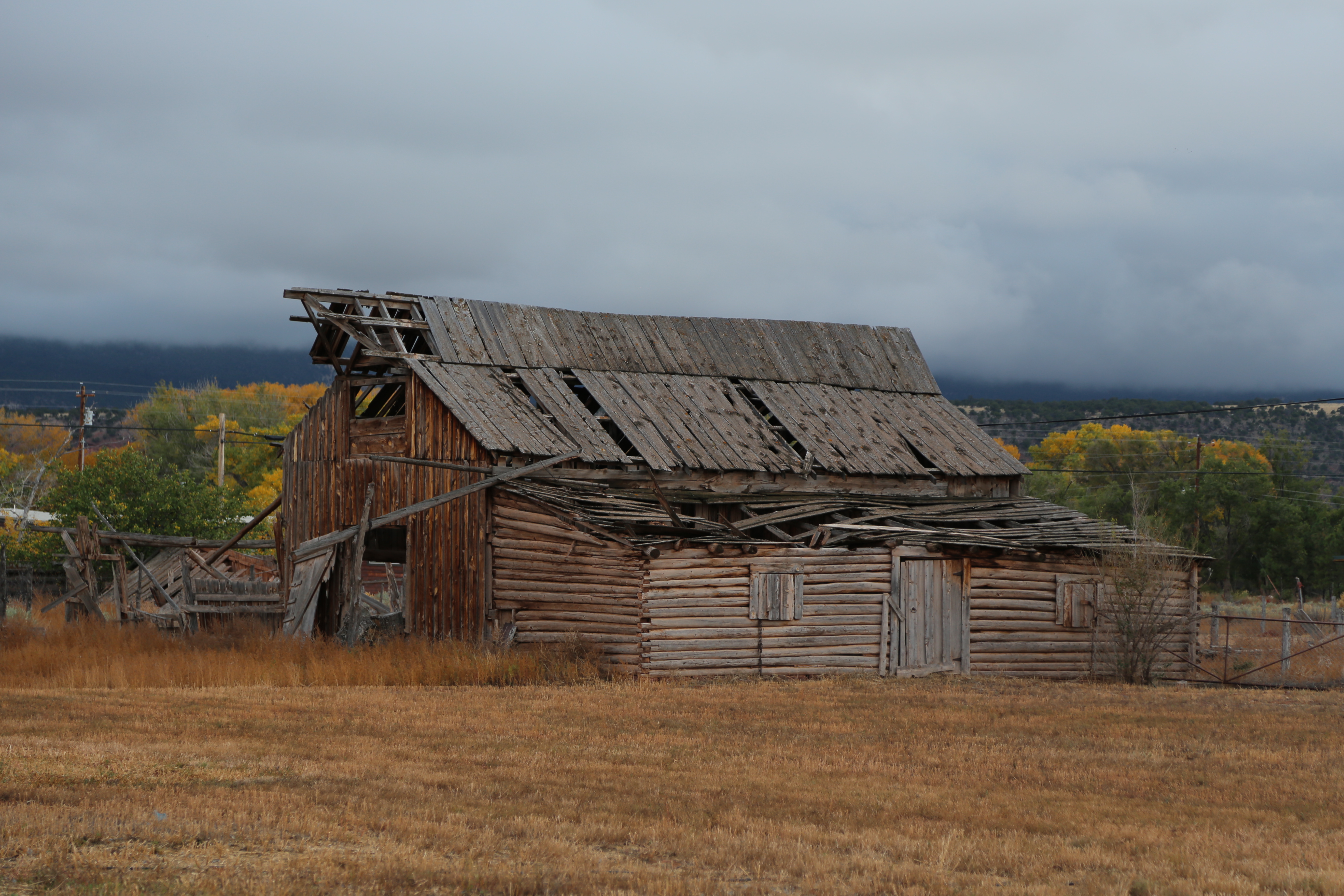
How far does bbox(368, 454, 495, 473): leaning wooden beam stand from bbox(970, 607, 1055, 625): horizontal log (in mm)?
9731

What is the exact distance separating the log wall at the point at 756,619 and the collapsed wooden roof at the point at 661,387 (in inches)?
140

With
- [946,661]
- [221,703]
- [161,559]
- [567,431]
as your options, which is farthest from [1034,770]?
[161,559]

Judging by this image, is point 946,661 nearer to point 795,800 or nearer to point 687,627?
point 687,627

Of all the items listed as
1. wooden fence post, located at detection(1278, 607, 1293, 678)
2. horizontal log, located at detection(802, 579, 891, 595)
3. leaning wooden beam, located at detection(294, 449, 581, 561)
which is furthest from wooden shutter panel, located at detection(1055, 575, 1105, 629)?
leaning wooden beam, located at detection(294, 449, 581, 561)

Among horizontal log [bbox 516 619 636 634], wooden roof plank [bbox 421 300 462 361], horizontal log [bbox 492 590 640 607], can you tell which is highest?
wooden roof plank [bbox 421 300 462 361]

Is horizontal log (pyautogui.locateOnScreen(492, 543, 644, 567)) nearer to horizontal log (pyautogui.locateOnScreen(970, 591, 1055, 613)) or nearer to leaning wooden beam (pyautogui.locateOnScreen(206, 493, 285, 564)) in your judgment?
horizontal log (pyautogui.locateOnScreen(970, 591, 1055, 613))

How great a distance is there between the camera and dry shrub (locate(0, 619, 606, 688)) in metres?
20.8

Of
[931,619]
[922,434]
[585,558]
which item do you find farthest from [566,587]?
[922,434]

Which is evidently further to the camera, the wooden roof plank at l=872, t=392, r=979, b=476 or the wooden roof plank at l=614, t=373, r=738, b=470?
the wooden roof plank at l=872, t=392, r=979, b=476

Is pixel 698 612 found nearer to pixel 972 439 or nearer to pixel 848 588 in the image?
pixel 848 588

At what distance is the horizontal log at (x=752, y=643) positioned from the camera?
23781 mm

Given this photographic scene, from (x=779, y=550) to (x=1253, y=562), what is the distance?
46844mm

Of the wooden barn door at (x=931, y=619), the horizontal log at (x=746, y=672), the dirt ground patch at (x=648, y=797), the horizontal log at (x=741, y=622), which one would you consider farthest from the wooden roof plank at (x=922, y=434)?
the dirt ground patch at (x=648, y=797)

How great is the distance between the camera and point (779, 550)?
968 inches
